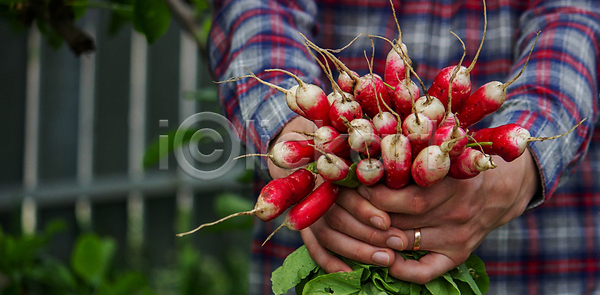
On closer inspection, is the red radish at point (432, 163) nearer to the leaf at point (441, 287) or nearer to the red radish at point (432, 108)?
the red radish at point (432, 108)

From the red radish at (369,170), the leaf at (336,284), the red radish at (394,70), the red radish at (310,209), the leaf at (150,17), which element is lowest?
the leaf at (336,284)

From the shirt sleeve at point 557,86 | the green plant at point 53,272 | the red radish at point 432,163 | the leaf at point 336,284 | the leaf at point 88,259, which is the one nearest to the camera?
the red radish at point 432,163

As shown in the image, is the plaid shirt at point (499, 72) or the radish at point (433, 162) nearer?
the radish at point (433, 162)

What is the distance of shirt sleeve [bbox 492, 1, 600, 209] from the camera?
2.40 ft

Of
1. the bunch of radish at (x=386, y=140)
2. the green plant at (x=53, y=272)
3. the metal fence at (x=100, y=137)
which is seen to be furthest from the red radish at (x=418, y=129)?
the metal fence at (x=100, y=137)

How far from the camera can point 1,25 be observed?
181cm

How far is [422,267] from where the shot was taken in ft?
2.07

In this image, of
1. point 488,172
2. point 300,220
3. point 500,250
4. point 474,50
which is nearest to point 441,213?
point 488,172

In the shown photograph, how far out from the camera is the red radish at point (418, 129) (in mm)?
543

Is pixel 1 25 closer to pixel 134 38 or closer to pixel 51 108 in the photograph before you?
pixel 51 108

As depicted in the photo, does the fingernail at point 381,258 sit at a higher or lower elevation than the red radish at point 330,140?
lower

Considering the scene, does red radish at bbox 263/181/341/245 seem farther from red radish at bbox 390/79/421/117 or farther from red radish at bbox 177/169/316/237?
red radish at bbox 390/79/421/117

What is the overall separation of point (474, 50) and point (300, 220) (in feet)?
2.21

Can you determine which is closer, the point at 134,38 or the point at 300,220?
the point at 300,220
